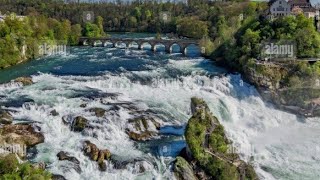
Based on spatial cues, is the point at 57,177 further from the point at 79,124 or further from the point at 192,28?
the point at 192,28

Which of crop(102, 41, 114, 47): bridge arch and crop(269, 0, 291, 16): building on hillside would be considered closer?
crop(269, 0, 291, 16): building on hillside

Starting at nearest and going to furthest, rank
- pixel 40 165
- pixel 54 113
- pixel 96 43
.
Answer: pixel 40 165
pixel 54 113
pixel 96 43

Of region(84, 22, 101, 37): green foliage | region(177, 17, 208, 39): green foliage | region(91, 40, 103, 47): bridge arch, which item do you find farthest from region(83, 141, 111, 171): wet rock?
region(177, 17, 208, 39): green foliage

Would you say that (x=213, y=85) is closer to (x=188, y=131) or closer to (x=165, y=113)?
(x=165, y=113)

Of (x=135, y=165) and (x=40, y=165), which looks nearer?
(x=40, y=165)

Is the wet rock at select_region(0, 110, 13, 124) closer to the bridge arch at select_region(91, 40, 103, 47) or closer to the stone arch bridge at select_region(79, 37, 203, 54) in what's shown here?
the stone arch bridge at select_region(79, 37, 203, 54)

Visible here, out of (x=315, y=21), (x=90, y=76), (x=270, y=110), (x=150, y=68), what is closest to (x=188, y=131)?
(x=270, y=110)

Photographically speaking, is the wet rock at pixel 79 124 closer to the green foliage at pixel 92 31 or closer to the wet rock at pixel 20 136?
the wet rock at pixel 20 136

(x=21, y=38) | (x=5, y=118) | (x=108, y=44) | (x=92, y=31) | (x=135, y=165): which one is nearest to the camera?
(x=135, y=165)

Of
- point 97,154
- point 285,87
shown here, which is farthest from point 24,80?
point 285,87
